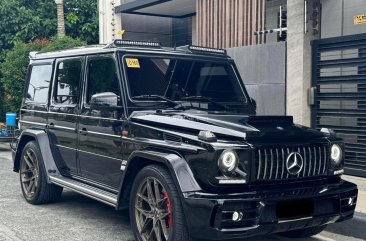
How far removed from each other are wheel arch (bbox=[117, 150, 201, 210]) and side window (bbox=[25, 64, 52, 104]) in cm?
239

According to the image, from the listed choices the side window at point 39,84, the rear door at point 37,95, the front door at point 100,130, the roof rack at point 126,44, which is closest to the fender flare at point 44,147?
the rear door at point 37,95

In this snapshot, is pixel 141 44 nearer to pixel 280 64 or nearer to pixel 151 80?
pixel 151 80

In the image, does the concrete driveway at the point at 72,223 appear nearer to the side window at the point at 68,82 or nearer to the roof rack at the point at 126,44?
the side window at the point at 68,82

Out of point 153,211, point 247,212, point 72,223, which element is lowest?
point 72,223

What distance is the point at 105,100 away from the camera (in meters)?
5.14

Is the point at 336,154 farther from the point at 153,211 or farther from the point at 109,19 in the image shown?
the point at 109,19

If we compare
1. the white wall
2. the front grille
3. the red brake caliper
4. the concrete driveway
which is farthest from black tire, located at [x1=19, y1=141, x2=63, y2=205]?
the white wall

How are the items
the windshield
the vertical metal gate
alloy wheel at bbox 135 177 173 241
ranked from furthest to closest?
1. the vertical metal gate
2. the windshield
3. alloy wheel at bbox 135 177 173 241

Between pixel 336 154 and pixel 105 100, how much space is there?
2.33 metres

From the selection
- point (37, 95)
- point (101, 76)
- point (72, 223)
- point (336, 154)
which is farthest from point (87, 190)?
point (336, 154)

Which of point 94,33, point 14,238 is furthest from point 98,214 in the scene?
point 94,33

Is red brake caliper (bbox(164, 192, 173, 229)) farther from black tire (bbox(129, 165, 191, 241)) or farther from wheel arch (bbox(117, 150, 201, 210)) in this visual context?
wheel arch (bbox(117, 150, 201, 210))

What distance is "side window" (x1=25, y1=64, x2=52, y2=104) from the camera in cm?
669

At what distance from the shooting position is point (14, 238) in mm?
5148
